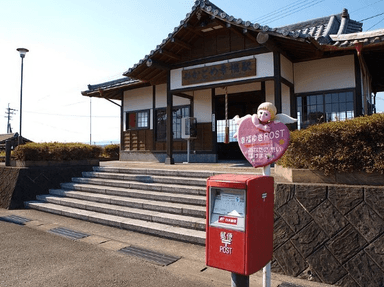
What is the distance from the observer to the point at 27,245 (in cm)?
504

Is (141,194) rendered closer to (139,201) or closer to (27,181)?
(139,201)

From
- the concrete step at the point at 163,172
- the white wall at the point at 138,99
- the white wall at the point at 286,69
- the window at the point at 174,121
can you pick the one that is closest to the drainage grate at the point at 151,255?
the concrete step at the point at 163,172

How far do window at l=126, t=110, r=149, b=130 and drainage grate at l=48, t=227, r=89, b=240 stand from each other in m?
8.31

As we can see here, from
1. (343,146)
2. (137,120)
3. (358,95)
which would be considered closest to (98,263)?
(343,146)

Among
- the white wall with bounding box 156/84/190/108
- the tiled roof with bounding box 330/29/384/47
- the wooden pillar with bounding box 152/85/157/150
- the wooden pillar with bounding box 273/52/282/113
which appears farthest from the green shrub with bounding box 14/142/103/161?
the tiled roof with bounding box 330/29/384/47

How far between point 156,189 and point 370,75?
9.53 m

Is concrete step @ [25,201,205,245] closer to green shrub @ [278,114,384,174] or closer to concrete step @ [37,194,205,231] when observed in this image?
concrete step @ [37,194,205,231]

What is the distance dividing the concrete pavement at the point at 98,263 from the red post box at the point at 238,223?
1109mm

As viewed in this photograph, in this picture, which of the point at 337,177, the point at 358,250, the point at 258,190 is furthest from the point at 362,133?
the point at 258,190

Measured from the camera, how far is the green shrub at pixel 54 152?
29.2 ft

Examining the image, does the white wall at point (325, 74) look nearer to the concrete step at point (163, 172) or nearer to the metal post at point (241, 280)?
the concrete step at point (163, 172)

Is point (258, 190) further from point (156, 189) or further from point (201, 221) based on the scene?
point (156, 189)

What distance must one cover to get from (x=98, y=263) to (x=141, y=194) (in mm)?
2859

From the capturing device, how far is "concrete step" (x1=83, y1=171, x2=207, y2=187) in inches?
274
